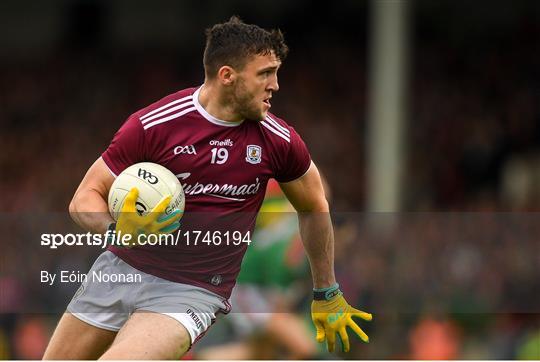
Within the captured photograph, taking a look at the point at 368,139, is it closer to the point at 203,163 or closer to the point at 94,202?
the point at 203,163

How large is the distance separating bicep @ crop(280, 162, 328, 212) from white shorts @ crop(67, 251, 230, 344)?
56cm

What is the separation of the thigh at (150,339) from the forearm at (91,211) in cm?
41

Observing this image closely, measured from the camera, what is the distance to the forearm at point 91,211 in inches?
192

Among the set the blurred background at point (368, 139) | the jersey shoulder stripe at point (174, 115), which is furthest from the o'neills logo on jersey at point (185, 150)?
the blurred background at point (368, 139)

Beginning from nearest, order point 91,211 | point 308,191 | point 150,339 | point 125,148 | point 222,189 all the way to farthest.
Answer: point 150,339 → point 91,211 → point 125,148 → point 222,189 → point 308,191

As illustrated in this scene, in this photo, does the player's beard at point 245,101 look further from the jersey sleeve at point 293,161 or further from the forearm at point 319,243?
the forearm at point 319,243

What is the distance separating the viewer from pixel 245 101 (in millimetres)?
5020

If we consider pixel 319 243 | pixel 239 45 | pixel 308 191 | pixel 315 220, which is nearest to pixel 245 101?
pixel 239 45

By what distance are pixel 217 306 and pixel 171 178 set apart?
2.06 feet

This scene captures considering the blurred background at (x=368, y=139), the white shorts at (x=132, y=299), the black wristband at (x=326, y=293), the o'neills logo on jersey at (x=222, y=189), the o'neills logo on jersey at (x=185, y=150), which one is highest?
the blurred background at (x=368, y=139)

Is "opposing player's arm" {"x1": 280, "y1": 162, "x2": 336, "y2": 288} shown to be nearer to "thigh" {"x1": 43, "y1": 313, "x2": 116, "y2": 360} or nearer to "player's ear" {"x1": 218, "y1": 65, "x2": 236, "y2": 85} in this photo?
"player's ear" {"x1": 218, "y1": 65, "x2": 236, "y2": 85}

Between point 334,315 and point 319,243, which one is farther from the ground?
point 319,243

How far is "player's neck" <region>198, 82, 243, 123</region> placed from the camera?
5086 millimetres

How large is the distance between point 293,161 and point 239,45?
562mm
